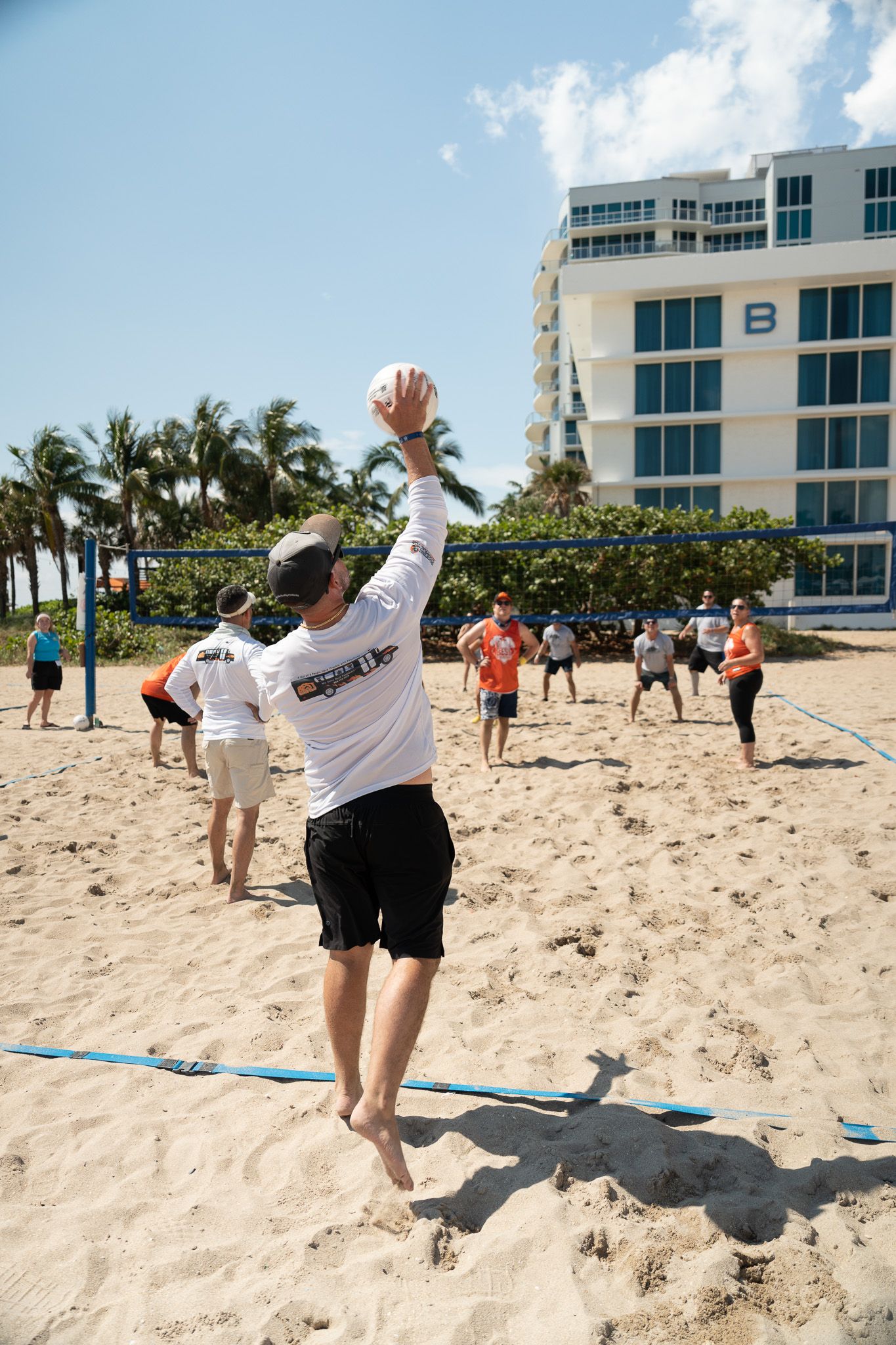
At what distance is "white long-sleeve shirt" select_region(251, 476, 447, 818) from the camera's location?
2.29 m

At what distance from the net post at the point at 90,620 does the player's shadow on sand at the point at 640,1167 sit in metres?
8.74

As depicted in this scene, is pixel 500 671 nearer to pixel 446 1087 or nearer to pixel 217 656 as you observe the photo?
pixel 217 656

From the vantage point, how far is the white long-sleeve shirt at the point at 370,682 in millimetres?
2287

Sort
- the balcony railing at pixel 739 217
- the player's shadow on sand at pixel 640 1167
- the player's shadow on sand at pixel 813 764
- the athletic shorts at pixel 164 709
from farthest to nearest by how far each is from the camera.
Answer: the balcony railing at pixel 739 217
the athletic shorts at pixel 164 709
the player's shadow on sand at pixel 813 764
the player's shadow on sand at pixel 640 1167

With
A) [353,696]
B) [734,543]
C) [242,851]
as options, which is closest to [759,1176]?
[353,696]

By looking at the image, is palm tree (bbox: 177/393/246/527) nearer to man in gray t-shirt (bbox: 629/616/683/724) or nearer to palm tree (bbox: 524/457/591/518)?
palm tree (bbox: 524/457/591/518)

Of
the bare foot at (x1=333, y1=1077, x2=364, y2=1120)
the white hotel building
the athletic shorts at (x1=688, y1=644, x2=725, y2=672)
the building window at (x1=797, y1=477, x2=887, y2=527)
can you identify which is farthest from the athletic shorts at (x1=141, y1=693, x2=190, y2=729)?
the building window at (x1=797, y1=477, x2=887, y2=527)

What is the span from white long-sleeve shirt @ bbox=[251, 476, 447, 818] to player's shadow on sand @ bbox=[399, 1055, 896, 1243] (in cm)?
104

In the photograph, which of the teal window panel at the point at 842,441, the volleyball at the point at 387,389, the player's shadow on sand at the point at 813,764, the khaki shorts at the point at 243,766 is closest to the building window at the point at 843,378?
the teal window panel at the point at 842,441

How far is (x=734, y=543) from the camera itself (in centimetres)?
1714

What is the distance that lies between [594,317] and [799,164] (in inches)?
903

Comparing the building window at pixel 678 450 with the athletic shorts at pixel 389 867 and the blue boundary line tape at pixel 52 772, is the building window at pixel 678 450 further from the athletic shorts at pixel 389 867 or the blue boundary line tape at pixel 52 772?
the athletic shorts at pixel 389 867

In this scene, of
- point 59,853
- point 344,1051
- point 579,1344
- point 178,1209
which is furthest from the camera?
point 59,853

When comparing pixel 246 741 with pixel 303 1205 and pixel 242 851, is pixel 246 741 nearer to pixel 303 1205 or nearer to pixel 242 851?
pixel 242 851
